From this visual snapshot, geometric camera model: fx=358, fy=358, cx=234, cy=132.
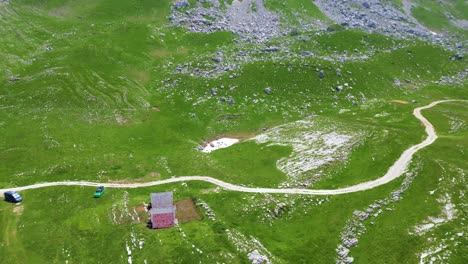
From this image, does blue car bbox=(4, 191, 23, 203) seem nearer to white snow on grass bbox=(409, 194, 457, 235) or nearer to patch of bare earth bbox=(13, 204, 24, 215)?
patch of bare earth bbox=(13, 204, 24, 215)

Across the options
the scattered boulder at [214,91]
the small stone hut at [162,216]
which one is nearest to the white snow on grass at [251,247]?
the small stone hut at [162,216]

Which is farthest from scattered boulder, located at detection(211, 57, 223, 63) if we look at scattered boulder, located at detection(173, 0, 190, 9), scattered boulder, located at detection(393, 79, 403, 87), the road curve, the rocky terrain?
scattered boulder, located at detection(393, 79, 403, 87)

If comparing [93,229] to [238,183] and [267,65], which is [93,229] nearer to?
[238,183]

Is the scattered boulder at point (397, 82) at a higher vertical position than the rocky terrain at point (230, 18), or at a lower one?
lower

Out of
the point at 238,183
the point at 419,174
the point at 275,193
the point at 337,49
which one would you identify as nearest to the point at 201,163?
the point at 238,183

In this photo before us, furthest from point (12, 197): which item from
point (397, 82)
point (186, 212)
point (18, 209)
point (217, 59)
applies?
point (397, 82)

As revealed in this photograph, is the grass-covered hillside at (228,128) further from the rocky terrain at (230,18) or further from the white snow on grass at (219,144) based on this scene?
the white snow on grass at (219,144)

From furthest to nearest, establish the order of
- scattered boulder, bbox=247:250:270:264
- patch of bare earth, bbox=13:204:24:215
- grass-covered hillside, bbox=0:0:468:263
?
patch of bare earth, bbox=13:204:24:215, grass-covered hillside, bbox=0:0:468:263, scattered boulder, bbox=247:250:270:264
